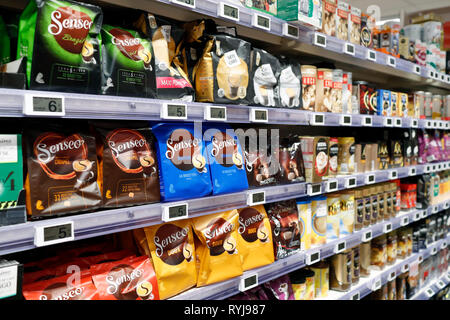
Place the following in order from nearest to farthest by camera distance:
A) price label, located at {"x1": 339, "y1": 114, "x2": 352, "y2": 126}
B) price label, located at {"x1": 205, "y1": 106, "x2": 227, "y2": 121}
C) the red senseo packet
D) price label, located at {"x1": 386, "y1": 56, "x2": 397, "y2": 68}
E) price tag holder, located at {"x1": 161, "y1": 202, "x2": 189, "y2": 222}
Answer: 1. the red senseo packet
2. price tag holder, located at {"x1": 161, "y1": 202, "x2": 189, "y2": 222}
3. price label, located at {"x1": 205, "y1": 106, "x2": 227, "y2": 121}
4. price label, located at {"x1": 339, "y1": 114, "x2": 352, "y2": 126}
5. price label, located at {"x1": 386, "y1": 56, "x2": 397, "y2": 68}

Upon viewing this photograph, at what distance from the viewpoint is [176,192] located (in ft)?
5.10

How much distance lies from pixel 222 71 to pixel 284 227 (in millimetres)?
915

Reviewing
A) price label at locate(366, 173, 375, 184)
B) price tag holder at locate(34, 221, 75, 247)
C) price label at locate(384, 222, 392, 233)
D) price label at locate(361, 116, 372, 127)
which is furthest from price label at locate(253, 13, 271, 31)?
price label at locate(384, 222, 392, 233)

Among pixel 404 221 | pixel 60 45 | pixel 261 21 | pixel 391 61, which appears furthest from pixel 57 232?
pixel 404 221

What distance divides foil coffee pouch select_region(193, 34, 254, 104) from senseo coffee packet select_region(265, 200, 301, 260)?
67cm

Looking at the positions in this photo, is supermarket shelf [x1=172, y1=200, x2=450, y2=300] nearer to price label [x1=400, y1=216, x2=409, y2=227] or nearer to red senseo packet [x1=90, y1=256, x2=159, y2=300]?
price label [x1=400, y1=216, x2=409, y2=227]

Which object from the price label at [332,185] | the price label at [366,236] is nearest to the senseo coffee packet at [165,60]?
the price label at [332,185]

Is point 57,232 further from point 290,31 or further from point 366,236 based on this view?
point 366,236

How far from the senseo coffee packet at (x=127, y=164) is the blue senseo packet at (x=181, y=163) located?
36 mm

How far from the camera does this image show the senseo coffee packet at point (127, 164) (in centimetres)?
141

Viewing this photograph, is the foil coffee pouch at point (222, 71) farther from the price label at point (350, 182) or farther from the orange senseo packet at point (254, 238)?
the price label at point (350, 182)

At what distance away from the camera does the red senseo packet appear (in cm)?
139
